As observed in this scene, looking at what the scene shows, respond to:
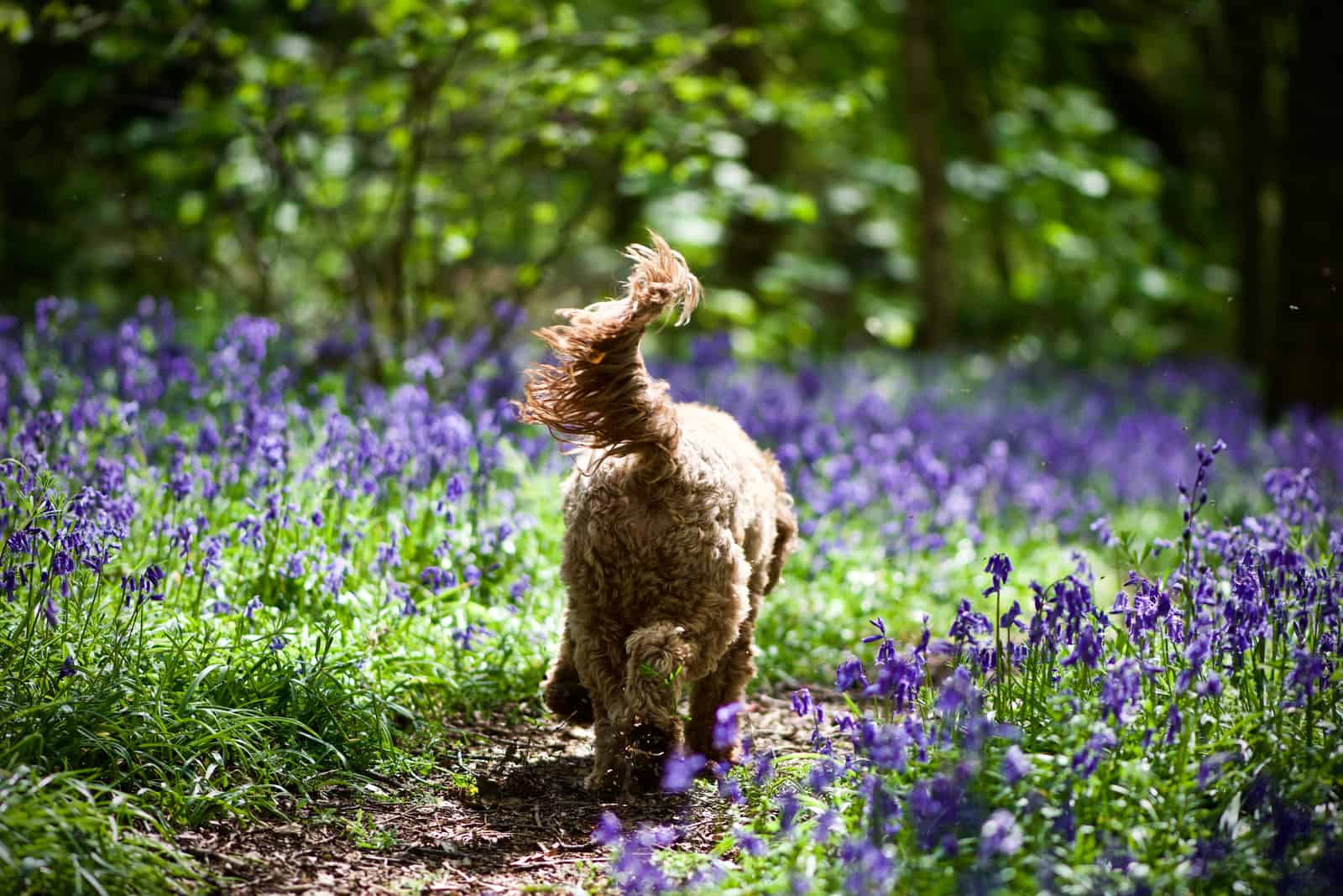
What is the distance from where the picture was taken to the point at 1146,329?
14945 millimetres

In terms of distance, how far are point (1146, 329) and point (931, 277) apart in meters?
3.74

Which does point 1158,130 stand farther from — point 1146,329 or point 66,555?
point 66,555

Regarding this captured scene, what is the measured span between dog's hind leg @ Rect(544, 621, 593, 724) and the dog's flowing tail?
2.93 feet

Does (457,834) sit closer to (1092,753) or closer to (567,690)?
(567,690)

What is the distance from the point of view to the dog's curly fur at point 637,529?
12.1 feet

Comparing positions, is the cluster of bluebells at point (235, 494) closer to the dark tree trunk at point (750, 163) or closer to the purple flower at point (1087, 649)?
the purple flower at point (1087, 649)

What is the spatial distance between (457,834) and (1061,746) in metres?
1.85

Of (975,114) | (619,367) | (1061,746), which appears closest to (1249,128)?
(975,114)

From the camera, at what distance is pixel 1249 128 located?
13.2 meters

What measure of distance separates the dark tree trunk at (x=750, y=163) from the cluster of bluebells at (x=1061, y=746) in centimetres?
944

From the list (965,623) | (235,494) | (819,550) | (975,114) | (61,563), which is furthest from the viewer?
(975,114)

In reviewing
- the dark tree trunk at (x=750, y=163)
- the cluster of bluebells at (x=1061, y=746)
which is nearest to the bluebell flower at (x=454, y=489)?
the cluster of bluebells at (x=1061, y=746)

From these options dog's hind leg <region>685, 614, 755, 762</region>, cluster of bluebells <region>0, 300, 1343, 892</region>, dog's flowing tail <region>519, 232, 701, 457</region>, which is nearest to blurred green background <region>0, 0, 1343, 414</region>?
cluster of bluebells <region>0, 300, 1343, 892</region>

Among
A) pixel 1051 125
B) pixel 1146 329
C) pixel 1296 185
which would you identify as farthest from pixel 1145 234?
pixel 1296 185
